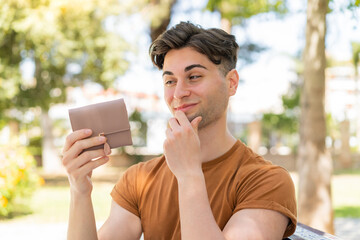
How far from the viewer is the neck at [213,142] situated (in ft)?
6.91

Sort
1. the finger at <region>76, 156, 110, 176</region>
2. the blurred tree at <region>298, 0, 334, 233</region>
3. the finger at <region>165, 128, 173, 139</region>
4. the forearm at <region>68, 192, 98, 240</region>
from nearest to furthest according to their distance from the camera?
the finger at <region>165, 128, 173, 139</region>
the finger at <region>76, 156, 110, 176</region>
the forearm at <region>68, 192, 98, 240</region>
the blurred tree at <region>298, 0, 334, 233</region>

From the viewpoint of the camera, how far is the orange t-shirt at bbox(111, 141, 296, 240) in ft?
5.88

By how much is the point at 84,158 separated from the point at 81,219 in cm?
34

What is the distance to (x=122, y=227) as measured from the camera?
2137mm

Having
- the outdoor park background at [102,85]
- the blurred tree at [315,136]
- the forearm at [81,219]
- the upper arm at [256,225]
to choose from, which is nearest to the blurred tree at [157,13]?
the outdoor park background at [102,85]

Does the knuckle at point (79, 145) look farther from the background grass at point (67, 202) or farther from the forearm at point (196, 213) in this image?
the background grass at point (67, 202)

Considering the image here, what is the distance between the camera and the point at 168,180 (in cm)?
214

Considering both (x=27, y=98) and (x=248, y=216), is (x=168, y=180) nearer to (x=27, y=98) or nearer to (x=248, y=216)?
(x=248, y=216)

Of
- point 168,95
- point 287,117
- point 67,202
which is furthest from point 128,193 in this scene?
point 287,117

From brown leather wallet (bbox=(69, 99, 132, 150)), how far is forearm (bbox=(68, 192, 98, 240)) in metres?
0.31

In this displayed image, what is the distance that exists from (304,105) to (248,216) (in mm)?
4271

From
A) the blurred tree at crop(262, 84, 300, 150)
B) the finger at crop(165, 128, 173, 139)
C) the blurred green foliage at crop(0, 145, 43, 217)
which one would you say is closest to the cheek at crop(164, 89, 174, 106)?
the finger at crop(165, 128, 173, 139)

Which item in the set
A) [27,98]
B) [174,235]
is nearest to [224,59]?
[174,235]

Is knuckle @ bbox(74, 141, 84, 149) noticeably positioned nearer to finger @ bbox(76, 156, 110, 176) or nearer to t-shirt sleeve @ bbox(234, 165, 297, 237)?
finger @ bbox(76, 156, 110, 176)
